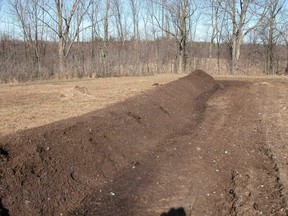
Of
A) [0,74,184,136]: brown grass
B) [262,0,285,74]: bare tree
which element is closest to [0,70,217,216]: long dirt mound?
[0,74,184,136]: brown grass

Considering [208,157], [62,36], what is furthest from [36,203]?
[62,36]

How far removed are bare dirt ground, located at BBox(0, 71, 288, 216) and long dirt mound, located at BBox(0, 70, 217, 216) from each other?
13 millimetres

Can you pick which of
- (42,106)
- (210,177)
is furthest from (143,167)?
(42,106)

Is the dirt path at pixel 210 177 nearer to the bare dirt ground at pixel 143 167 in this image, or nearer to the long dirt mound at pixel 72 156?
the bare dirt ground at pixel 143 167

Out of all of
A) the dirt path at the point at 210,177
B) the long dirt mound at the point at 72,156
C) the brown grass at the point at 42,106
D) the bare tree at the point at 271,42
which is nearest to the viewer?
the long dirt mound at the point at 72,156

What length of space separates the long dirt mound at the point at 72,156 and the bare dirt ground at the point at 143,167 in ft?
0.04

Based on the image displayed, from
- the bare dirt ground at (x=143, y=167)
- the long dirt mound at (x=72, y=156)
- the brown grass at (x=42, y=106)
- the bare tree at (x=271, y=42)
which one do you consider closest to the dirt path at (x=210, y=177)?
the bare dirt ground at (x=143, y=167)

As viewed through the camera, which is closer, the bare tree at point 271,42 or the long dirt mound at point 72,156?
the long dirt mound at point 72,156

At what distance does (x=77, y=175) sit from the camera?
4.85 m

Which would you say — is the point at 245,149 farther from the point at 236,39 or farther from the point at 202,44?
the point at 202,44

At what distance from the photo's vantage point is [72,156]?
16.9 ft

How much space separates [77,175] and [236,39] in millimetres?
28166

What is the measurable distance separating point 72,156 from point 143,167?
119cm

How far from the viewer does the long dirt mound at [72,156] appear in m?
4.09
